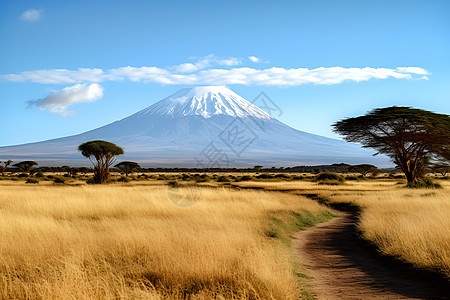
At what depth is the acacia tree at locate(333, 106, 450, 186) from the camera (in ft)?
116

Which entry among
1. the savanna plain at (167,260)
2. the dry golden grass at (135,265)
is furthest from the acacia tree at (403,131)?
the dry golden grass at (135,265)

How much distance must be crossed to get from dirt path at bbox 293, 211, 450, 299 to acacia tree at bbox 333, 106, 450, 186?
91.7ft

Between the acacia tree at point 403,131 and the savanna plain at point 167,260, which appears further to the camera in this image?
the acacia tree at point 403,131

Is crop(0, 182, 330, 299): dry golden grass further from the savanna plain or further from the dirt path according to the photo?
the dirt path

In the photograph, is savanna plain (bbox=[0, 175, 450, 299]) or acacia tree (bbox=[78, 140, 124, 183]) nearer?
savanna plain (bbox=[0, 175, 450, 299])

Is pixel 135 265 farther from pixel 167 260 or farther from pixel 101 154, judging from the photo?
pixel 101 154

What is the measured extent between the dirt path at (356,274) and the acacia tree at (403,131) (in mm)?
27957

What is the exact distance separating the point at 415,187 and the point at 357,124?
335 inches

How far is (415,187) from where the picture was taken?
3612cm

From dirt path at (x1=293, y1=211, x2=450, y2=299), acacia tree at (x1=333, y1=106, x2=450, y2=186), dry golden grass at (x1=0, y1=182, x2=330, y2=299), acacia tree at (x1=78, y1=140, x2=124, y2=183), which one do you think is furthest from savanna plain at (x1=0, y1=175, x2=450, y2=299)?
acacia tree at (x1=78, y1=140, x2=124, y2=183)

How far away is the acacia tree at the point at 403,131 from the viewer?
3550cm

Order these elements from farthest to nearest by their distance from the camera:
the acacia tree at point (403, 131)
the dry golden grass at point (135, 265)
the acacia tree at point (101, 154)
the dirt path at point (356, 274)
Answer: the acacia tree at point (101, 154), the acacia tree at point (403, 131), the dirt path at point (356, 274), the dry golden grass at point (135, 265)

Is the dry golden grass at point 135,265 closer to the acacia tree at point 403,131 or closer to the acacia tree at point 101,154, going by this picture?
the acacia tree at point 403,131

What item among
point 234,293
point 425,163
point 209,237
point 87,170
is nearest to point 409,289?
point 234,293
